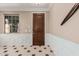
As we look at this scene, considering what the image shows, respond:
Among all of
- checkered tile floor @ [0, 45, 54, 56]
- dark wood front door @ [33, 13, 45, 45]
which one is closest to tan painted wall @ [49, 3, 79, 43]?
checkered tile floor @ [0, 45, 54, 56]

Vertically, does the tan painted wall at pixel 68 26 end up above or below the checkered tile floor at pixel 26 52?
above

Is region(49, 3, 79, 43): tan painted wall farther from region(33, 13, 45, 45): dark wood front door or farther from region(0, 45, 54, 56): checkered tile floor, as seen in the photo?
region(33, 13, 45, 45): dark wood front door

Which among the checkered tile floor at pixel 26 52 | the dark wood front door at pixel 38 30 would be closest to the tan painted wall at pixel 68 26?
the checkered tile floor at pixel 26 52

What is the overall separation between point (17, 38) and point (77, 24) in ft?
18.1

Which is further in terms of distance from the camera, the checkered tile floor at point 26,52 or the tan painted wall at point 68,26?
the checkered tile floor at point 26,52

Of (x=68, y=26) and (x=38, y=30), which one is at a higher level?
(x=68, y=26)

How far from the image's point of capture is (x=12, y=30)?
710 cm

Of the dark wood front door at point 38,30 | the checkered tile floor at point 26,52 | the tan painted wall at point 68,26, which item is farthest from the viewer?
the dark wood front door at point 38,30

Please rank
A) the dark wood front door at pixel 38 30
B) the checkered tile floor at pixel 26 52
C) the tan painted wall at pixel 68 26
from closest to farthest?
the tan painted wall at pixel 68 26 → the checkered tile floor at pixel 26 52 → the dark wood front door at pixel 38 30

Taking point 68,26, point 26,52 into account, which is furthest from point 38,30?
point 68,26

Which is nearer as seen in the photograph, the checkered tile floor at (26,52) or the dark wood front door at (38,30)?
the checkered tile floor at (26,52)

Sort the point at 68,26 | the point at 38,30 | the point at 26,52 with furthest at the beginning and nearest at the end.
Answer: the point at 38,30, the point at 26,52, the point at 68,26

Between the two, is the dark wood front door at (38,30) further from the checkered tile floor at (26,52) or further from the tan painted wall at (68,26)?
the tan painted wall at (68,26)

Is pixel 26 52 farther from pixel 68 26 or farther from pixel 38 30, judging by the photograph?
pixel 68 26
